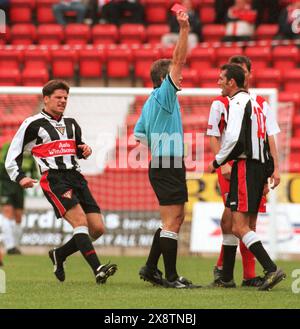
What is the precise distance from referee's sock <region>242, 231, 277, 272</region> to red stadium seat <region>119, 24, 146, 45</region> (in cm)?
1007

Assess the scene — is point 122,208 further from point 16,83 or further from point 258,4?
point 258,4

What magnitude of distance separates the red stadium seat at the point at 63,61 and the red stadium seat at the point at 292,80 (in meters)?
3.49

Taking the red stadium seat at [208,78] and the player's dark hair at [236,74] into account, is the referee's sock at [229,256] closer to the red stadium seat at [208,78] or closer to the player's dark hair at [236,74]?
the player's dark hair at [236,74]

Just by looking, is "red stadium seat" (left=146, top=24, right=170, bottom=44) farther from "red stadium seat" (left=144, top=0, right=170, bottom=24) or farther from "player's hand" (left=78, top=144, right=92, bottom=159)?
"player's hand" (left=78, top=144, right=92, bottom=159)

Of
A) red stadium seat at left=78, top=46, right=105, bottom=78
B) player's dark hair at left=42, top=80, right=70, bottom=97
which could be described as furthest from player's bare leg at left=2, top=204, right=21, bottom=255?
player's dark hair at left=42, top=80, right=70, bottom=97

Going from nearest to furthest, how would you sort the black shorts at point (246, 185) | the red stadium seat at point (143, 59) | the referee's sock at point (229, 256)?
the black shorts at point (246, 185) < the referee's sock at point (229, 256) < the red stadium seat at point (143, 59)

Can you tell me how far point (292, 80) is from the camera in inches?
660

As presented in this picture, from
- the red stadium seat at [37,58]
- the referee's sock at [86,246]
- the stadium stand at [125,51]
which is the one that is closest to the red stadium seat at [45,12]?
the stadium stand at [125,51]

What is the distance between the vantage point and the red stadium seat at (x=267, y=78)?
16547 millimetres

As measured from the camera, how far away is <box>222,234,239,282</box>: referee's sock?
8.79 m

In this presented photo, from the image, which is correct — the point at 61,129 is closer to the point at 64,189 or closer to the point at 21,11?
the point at 64,189

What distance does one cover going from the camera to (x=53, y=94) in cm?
905

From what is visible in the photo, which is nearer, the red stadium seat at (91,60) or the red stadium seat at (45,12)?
the red stadium seat at (91,60)
